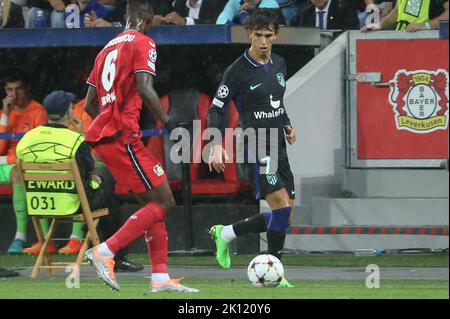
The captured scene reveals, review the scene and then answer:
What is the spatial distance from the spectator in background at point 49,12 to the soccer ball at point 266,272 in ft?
23.8

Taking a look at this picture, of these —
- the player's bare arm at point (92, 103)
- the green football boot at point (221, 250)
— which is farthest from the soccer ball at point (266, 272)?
the player's bare arm at point (92, 103)

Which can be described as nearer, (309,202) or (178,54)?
(309,202)

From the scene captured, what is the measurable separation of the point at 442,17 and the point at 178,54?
3.85 meters

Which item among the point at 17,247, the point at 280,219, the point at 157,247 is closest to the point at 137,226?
the point at 157,247

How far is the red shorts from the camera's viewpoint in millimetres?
11172

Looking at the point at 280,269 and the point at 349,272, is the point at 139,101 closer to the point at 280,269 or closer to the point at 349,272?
the point at 280,269

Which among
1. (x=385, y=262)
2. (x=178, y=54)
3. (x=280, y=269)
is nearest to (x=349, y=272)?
(x=385, y=262)

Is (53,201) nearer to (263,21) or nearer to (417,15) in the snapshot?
(263,21)

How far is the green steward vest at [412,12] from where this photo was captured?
16.2 meters

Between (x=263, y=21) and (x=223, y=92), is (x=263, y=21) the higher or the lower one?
the higher one

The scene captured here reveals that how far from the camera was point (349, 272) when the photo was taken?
13.7 m

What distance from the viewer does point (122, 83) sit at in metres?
11.3

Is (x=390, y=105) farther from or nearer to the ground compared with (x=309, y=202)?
farther from the ground

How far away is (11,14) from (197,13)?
2471 mm
